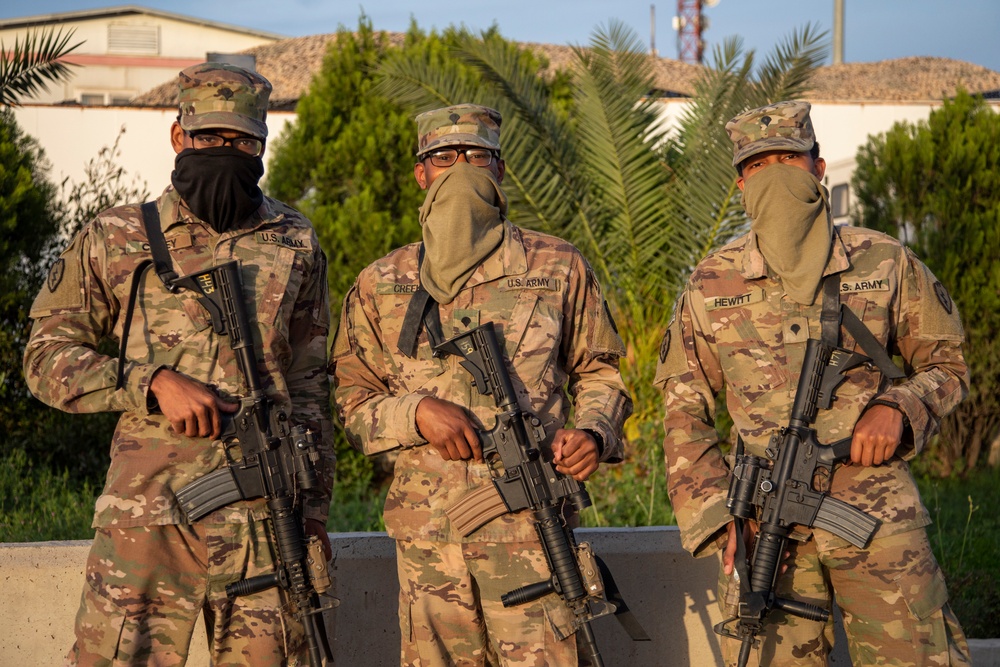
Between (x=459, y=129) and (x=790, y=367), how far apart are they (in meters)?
1.33

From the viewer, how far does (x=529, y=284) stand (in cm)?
349

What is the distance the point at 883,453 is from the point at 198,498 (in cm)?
207

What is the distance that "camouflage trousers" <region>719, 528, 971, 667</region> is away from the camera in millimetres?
3182

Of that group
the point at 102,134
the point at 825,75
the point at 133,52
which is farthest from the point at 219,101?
the point at 133,52

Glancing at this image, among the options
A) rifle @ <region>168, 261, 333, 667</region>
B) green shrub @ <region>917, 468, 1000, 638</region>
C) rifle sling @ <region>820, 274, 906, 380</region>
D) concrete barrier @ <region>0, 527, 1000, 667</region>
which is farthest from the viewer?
green shrub @ <region>917, 468, 1000, 638</region>

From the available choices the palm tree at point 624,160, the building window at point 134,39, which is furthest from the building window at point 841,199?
the building window at point 134,39

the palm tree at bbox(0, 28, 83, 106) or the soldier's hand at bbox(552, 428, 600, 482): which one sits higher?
the palm tree at bbox(0, 28, 83, 106)

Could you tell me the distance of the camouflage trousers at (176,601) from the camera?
3113mm

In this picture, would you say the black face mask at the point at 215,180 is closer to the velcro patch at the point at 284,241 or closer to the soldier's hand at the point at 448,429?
the velcro patch at the point at 284,241

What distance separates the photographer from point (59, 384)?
3.24m

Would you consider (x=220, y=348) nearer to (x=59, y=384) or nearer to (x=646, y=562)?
(x=59, y=384)

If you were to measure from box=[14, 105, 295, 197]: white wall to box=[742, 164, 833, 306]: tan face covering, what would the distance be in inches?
374

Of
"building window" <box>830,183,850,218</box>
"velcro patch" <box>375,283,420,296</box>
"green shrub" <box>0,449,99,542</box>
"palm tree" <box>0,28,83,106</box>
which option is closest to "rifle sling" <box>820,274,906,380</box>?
"velcro patch" <box>375,283,420,296</box>

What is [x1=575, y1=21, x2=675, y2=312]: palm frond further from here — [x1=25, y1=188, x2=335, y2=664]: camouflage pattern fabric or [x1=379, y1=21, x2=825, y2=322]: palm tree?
[x1=25, y1=188, x2=335, y2=664]: camouflage pattern fabric
